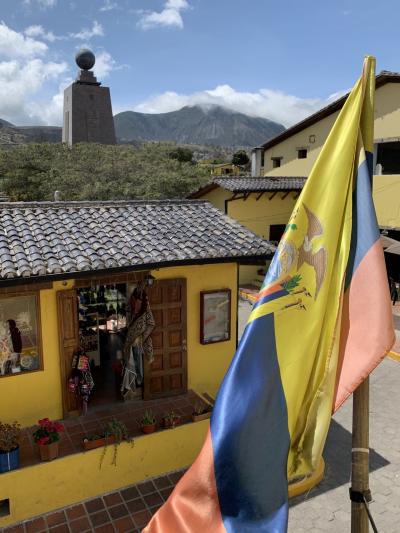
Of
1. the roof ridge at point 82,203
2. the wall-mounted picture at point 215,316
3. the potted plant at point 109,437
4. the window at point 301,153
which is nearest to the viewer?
the potted plant at point 109,437

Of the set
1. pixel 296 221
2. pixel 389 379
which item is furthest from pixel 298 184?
pixel 296 221

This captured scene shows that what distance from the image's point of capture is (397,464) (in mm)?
7688

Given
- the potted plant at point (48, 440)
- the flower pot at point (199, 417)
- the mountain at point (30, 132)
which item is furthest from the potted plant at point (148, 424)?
the mountain at point (30, 132)

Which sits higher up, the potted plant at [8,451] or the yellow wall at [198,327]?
the yellow wall at [198,327]

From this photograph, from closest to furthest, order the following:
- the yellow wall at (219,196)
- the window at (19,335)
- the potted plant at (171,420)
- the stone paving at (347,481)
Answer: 1. the stone paving at (347,481)
2. the window at (19,335)
3. the potted plant at (171,420)
4. the yellow wall at (219,196)

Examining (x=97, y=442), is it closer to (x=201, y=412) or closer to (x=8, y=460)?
(x=8, y=460)

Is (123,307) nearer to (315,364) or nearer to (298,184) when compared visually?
(315,364)

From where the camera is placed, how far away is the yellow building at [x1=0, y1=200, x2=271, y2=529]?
6.62 meters

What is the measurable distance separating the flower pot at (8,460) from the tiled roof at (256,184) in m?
15.3

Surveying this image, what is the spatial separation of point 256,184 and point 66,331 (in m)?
15.2

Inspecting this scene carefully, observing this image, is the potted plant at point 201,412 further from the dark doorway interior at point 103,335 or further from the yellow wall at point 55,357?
the dark doorway interior at point 103,335

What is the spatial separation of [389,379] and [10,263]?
30.7 ft

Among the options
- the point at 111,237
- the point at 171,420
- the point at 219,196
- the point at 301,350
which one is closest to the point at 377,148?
the point at 219,196

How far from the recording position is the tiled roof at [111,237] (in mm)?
6844
